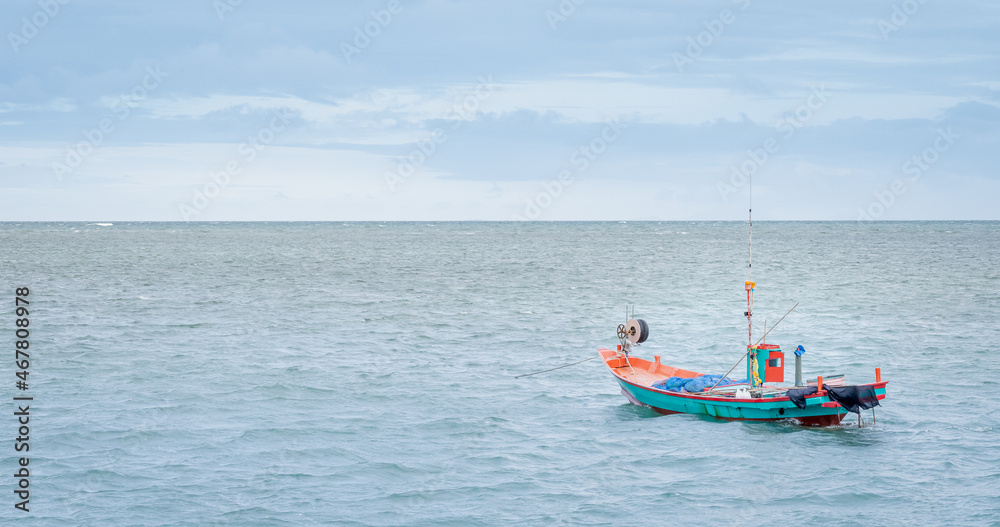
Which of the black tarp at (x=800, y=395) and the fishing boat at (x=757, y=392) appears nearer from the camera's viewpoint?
the fishing boat at (x=757, y=392)

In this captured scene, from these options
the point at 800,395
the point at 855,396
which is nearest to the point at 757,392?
the point at 800,395

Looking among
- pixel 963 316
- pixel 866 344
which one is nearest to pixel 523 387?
pixel 866 344

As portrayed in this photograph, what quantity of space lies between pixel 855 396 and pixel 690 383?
4771mm

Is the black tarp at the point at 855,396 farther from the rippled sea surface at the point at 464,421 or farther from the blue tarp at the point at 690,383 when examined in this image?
the blue tarp at the point at 690,383

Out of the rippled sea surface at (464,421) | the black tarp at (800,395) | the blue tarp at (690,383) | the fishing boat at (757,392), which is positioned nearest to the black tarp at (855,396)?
the fishing boat at (757,392)

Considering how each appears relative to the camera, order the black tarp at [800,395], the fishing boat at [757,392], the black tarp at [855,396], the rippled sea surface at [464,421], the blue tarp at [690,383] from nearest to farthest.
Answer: the rippled sea surface at [464,421]
the black tarp at [855,396]
the fishing boat at [757,392]
the black tarp at [800,395]
the blue tarp at [690,383]

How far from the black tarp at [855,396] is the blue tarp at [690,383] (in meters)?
3.52

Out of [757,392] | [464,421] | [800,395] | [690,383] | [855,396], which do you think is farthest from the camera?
[690,383]

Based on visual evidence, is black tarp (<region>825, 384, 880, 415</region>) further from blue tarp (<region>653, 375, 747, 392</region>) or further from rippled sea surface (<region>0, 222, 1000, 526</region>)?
blue tarp (<region>653, 375, 747, 392</region>)

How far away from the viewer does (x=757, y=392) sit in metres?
24.1

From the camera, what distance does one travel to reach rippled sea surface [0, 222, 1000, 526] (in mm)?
18156

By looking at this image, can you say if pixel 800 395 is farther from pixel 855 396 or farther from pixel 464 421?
pixel 464 421

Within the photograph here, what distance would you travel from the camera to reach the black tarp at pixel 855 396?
73.2ft

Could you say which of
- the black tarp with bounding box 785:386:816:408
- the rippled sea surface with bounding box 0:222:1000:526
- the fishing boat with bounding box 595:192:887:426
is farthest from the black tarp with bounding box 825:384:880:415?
the rippled sea surface with bounding box 0:222:1000:526
